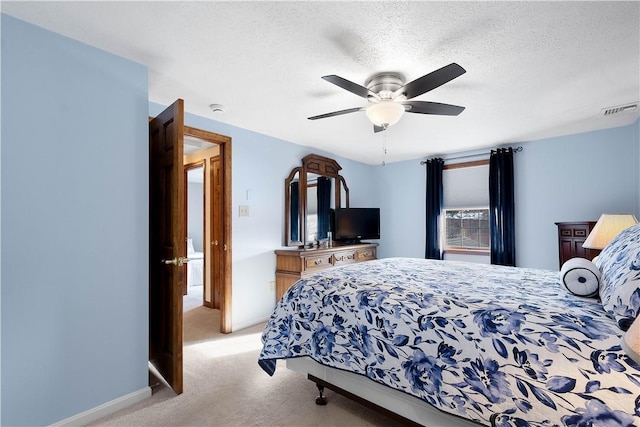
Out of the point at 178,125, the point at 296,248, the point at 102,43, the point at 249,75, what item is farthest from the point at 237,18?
the point at 296,248

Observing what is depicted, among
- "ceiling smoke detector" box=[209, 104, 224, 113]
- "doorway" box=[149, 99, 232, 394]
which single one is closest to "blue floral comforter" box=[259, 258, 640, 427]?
"doorway" box=[149, 99, 232, 394]

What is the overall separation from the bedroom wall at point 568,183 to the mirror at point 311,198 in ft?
8.91

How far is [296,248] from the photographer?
413 cm

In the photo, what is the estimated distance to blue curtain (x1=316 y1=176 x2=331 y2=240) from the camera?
15.0 ft

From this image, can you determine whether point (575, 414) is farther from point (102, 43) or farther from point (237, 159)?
point (237, 159)

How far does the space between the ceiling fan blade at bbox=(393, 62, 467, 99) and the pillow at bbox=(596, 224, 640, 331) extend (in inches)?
48.6

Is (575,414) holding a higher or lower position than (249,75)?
lower

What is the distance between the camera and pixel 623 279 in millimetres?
1192

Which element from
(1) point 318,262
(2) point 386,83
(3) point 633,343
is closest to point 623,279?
(3) point 633,343

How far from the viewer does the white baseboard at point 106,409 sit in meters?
1.74

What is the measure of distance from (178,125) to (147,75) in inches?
19.8

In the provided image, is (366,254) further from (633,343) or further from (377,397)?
(633,343)

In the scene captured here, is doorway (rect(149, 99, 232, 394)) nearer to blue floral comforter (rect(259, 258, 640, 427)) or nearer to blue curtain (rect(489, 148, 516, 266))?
blue floral comforter (rect(259, 258, 640, 427))

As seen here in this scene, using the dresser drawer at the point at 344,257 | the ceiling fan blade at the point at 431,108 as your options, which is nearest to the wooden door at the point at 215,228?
the dresser drawer at the point at 344,257
